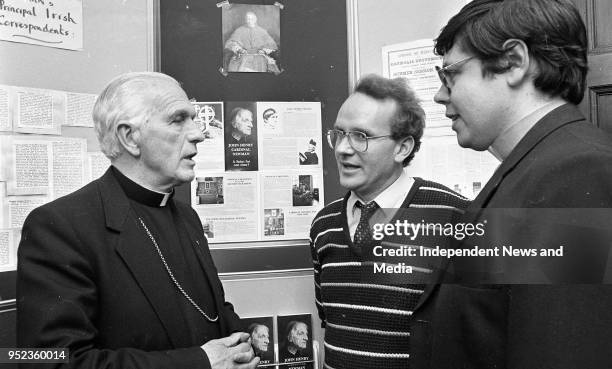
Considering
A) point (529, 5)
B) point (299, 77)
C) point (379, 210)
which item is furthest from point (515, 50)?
point (299, 77)

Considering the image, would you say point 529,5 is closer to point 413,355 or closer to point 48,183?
point 413,355

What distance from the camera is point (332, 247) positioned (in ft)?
4.64

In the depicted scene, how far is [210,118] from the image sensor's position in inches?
66.9

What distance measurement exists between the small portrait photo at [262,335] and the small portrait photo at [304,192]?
417 mm

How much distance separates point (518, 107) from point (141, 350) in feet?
2.86

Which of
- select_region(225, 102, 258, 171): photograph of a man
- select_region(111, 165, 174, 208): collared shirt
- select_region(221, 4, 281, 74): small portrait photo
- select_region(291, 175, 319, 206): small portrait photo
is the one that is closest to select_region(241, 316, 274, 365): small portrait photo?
select_region(291, 175, 319, 206): small portrait photo

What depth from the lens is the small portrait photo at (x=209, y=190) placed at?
66.8 inches

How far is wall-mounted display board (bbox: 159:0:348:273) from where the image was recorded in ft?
5.51

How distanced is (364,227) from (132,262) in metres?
0.62

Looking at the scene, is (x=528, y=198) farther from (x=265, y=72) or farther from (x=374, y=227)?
(x=265, y=72)

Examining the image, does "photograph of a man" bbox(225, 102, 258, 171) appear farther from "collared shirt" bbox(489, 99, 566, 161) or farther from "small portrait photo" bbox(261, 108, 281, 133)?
"collared shirt" bbox(489, 99, 566, 161)

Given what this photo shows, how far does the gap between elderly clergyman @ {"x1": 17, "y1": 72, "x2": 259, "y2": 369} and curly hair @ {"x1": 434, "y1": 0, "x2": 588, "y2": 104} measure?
74 cm

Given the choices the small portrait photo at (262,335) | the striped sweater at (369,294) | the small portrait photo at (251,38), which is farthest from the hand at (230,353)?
the small portrait photo at (251,38)

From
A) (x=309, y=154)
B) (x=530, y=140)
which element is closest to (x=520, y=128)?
(x=530, y=140)
